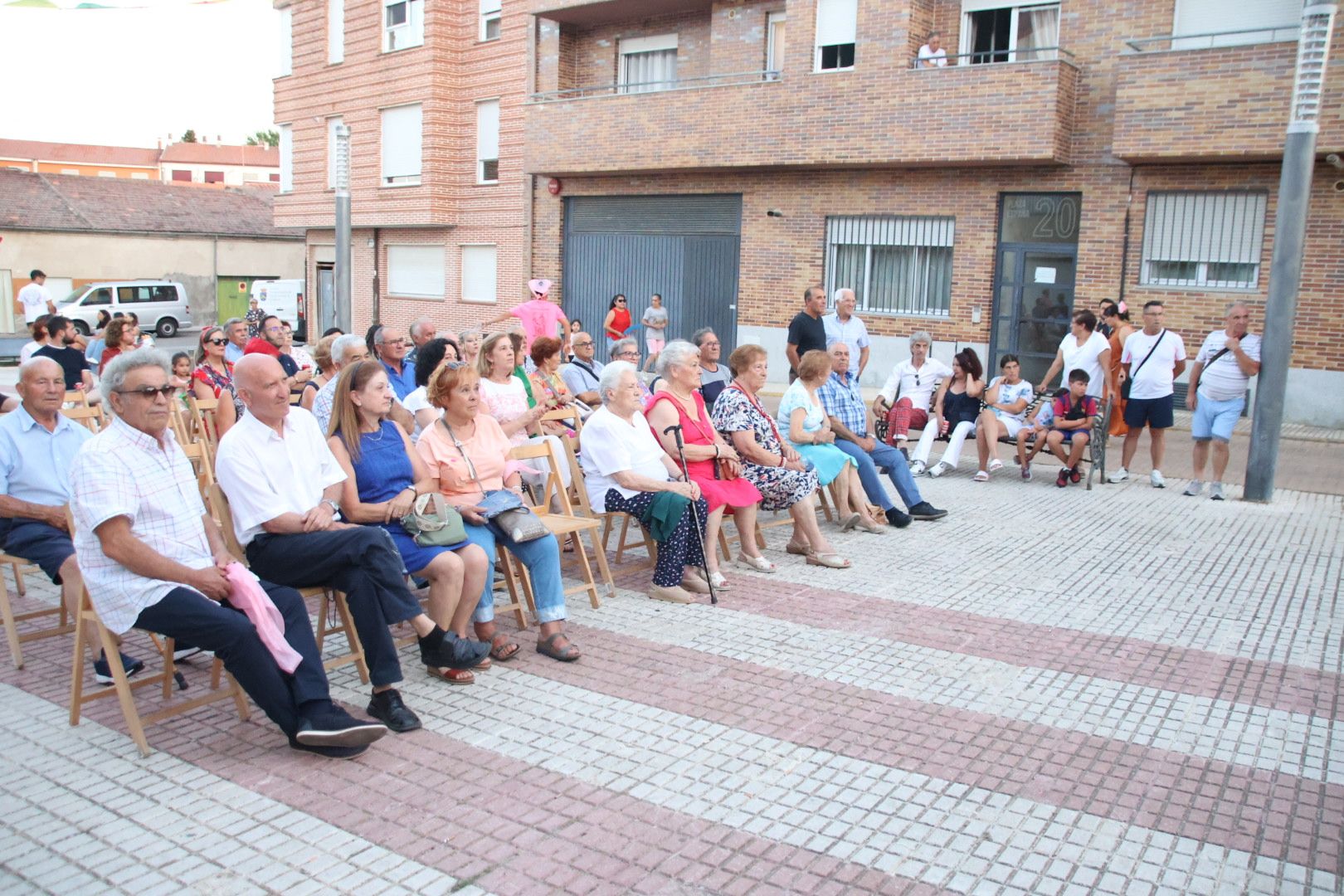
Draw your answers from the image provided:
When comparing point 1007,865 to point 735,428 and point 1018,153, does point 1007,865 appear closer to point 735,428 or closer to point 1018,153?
point 735,428

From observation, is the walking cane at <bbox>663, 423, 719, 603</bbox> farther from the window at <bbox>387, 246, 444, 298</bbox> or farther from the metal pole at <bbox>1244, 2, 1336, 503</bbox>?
the window at <bbox>387, 246, 444, 298</bbox>

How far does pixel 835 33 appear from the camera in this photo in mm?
19578

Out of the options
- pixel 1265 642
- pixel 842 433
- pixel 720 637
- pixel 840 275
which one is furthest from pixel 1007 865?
pixel 840 275

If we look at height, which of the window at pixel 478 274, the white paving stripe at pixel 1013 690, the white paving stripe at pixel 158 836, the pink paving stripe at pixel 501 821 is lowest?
the white paving stripe at pixel 158 836

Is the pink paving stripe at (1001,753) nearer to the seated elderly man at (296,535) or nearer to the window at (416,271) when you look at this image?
the seated elderly man at (296,535)

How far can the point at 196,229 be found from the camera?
4522 centimetres

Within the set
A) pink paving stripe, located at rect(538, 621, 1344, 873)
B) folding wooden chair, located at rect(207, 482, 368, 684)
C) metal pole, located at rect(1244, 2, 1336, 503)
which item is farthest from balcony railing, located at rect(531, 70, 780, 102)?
folding wooden chair, located at rect(207, 482, 368, 684)

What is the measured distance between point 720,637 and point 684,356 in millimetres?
1948

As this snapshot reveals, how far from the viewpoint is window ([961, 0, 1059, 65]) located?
18031 millimetres

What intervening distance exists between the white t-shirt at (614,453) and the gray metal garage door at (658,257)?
1533 centimetres

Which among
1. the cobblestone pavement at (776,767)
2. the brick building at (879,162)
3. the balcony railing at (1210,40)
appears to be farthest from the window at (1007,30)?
the cobblestone pavement at (776,767)

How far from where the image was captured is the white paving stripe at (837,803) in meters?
3.68

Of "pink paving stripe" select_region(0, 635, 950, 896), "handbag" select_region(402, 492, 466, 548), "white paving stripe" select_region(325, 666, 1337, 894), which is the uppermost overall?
"handbag" select_region(402, 492, 466, 548)

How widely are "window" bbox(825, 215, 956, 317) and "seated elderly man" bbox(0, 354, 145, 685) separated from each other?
618 inches
